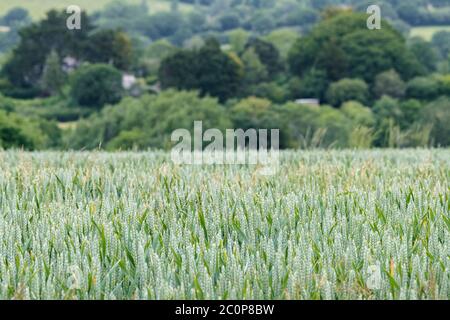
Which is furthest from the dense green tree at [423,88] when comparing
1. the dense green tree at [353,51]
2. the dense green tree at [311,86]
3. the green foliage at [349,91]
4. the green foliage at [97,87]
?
the green foliage at [97,87]

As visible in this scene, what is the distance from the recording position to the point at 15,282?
3432 mm

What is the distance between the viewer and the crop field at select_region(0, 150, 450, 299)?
332 cm

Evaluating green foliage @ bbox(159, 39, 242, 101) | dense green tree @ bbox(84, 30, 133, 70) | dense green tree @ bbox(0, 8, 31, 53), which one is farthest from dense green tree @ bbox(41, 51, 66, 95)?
green foliage @ bbox(159, 39, 242, 101)

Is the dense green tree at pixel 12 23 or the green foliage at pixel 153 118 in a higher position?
the dense green tree at pixel 12 23

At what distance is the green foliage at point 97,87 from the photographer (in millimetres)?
103312

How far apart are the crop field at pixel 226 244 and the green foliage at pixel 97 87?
98411 mm

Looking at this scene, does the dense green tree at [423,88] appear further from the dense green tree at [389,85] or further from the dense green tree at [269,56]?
the dense green tree at [269,56]

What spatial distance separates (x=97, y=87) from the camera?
103062 millimetres

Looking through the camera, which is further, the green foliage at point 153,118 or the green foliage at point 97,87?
the green foliage at point 97,87

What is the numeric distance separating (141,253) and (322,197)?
201 centimetres

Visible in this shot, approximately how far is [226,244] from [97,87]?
101m

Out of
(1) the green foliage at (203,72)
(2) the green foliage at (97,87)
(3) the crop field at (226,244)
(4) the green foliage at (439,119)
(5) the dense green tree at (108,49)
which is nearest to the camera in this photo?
→ (3) the crop field at (226,244)

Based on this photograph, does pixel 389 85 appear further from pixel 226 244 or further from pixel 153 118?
pixel 226 244
